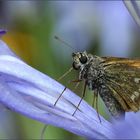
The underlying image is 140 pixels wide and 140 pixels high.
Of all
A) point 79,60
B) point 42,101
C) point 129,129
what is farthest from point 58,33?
point 129,129

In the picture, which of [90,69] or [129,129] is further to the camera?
[90,69]

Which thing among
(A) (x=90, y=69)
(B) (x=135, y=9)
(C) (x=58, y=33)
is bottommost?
(C) (x=58, y=33)

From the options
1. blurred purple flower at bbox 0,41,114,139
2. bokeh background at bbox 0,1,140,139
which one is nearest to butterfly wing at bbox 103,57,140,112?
blurred purple flower at bbox 0,41,114,139

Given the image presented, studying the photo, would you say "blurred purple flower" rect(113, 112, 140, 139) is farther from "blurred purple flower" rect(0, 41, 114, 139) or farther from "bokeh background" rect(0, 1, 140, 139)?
"bokeh background" rect(0, 1, 140, 139)

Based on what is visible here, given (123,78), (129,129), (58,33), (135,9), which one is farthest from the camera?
(58,33)

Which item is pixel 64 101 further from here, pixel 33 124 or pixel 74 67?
pixel 33 124

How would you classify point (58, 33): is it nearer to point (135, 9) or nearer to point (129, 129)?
point (135, 9)
